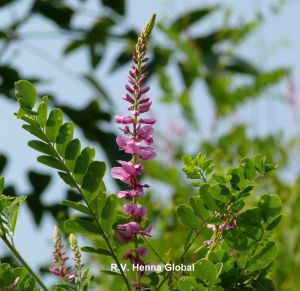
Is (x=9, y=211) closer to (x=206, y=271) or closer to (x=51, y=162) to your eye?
(x=51, y=162)

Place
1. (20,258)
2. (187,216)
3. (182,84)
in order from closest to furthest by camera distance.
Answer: (20,258), (187,216), (182,84)

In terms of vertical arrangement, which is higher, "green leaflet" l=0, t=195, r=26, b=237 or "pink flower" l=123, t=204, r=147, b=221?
"pink flower" l=123, t=204, r=147, b=221

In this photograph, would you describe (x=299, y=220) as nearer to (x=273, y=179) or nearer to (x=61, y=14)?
(x=273, y=179)

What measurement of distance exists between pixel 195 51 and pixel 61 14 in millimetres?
532

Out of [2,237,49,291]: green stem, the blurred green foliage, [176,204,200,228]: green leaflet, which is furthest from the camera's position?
the blurred green foliage

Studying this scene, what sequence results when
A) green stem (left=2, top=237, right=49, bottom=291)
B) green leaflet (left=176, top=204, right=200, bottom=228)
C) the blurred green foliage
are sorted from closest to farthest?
green stem (left=2, top=237, right=49, bottom=291) → green leaflet (left=176, top=204, right=200, bottom=228) → the blurred green foliage

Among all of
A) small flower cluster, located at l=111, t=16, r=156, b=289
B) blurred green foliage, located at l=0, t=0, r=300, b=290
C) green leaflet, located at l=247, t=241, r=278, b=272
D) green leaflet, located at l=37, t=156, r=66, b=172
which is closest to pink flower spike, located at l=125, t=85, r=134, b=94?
small flower cluster, located at l=111, t=16, r=156, b=289

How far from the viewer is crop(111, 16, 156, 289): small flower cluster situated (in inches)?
26.9

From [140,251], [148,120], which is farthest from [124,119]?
[140,251]

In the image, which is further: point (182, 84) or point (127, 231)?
point (182, 84)

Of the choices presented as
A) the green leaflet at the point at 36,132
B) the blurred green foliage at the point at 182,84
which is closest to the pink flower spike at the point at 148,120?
the green leaflet at the point at 36,132

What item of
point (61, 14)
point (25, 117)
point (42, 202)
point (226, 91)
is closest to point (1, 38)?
point (61, 14)

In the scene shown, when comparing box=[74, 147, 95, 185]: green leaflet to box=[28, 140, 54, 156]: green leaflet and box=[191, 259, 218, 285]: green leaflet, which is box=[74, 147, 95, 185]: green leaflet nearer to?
box=[28, 140, 54, 156]: green leaflet

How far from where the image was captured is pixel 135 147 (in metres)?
0.69
